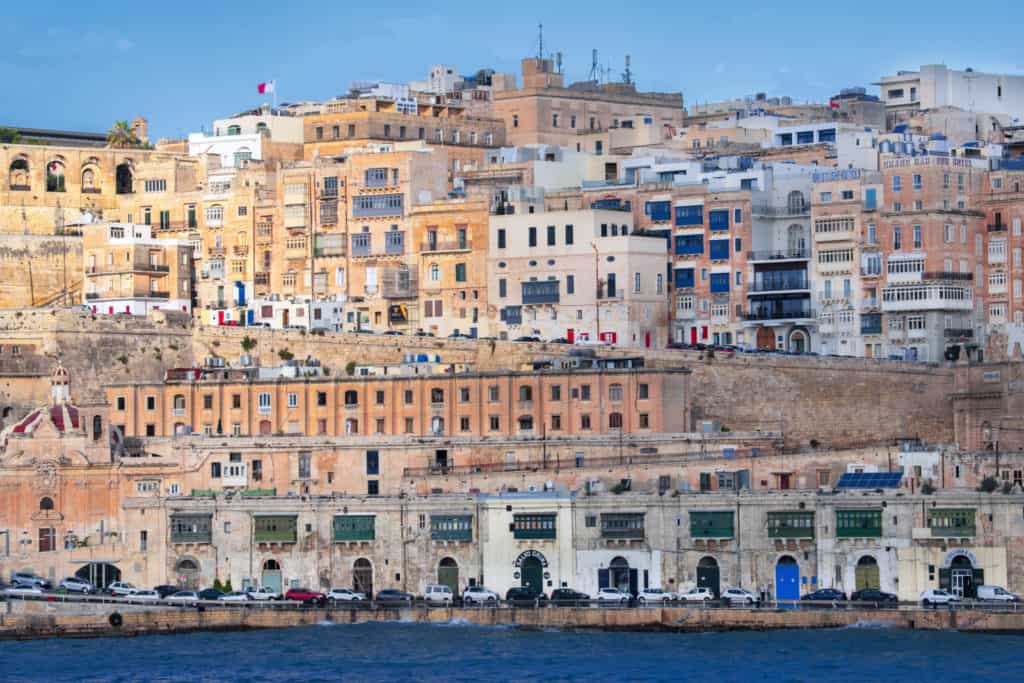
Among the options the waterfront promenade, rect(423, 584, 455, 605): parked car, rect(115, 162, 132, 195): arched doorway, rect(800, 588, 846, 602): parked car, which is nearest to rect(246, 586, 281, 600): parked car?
the waterfront promenade

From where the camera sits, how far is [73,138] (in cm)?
15588

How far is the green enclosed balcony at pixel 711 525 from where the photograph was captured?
316ft

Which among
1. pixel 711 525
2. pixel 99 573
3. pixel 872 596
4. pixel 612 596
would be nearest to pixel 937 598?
pixel 872 596

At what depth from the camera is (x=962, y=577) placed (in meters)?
93.8

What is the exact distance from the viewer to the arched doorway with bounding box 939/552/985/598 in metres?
93.6

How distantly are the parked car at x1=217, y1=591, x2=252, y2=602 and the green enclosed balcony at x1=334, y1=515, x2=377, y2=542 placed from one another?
146 inches

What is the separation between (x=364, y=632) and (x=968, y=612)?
1816cm

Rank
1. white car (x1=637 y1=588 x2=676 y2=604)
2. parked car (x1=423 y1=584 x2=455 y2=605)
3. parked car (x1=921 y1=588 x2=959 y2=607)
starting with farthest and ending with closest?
parked car (x1=423 y1=584 x2=455 y2=605)
white car (x1=637 y1=588 x2=676 y2=604)
parked car (x1=921 y1=588 x2=959 y2=607)

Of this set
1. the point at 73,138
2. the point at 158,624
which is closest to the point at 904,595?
the point at 158,624

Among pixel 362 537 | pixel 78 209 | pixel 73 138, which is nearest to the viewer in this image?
pixel 362 537

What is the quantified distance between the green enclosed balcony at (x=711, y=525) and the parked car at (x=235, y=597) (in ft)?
46.0

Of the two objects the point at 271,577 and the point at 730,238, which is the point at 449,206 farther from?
the point at 271,577

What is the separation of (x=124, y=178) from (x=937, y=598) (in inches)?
2241

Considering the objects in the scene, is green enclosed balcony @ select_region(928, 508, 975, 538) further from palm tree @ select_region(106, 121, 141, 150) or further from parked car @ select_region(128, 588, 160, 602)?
palm tree @ select_region(106, 121, 141, 150)
